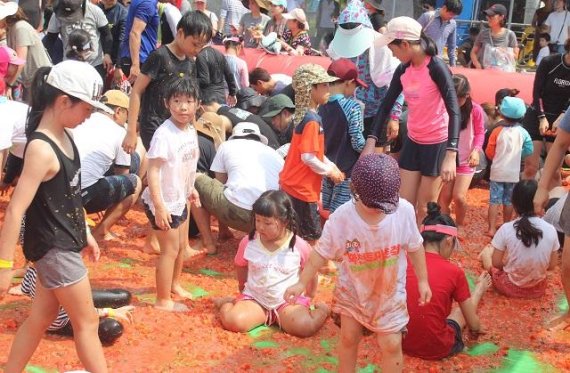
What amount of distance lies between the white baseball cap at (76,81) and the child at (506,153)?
4887mm

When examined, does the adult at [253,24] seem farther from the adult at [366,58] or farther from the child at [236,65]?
the adult at [366,58]

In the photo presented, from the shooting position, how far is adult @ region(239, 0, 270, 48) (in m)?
12.7

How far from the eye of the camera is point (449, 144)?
545 cm

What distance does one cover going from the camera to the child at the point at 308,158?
5.52 m

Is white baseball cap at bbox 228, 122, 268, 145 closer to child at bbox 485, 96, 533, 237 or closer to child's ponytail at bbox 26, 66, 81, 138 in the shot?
child at bbox 485, 96, 533, 237

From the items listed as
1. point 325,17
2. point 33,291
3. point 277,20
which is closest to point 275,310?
point 33,291

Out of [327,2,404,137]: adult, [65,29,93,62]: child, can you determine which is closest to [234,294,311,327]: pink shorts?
[327,2,404,137]: adult

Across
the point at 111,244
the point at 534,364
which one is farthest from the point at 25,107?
the point at 534,364

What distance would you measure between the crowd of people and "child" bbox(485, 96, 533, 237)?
20 millimetres

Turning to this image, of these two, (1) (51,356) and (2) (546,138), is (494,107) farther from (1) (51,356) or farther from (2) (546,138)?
(1) (51,356)

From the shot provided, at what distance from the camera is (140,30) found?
25.0 ft

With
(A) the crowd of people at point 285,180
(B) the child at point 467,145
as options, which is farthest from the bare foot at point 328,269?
(B) the child at point 467,145

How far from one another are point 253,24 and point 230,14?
600 millimetres

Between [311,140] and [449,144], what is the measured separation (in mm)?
1007
